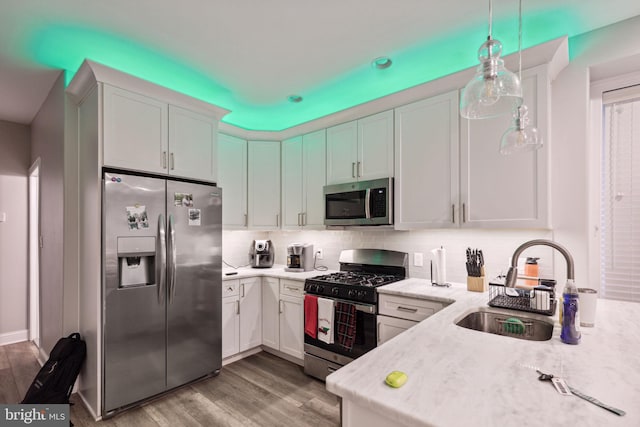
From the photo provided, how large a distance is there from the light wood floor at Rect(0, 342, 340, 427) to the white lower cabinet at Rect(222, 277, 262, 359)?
0.67 feet

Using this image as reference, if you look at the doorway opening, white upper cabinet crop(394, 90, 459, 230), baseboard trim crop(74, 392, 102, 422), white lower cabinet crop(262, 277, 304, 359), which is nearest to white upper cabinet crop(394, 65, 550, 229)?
white upper cabinet crop(394, 90, 459, 230)

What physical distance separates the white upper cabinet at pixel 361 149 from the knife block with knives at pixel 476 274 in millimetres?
962

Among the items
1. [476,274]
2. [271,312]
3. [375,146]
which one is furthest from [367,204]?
[271,312]

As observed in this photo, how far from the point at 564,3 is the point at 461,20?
56cm

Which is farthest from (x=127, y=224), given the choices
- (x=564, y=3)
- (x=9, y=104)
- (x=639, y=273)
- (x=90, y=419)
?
(x=639, y=273)

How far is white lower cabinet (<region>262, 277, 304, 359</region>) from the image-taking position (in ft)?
10.1

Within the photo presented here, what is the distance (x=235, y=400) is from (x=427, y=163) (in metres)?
2.48

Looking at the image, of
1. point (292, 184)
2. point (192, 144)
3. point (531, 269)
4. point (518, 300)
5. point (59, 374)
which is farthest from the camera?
point (292, 184)

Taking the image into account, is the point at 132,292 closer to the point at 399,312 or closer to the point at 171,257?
the point at 171,257

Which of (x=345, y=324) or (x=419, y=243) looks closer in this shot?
(x=345, y=324)

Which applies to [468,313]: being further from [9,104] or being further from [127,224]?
[9,104]

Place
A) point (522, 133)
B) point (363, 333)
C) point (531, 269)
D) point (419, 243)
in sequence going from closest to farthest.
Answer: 1. point (522, 133)
2. point (531, 269)
3. point (363, 333)
4. point (419, 243)

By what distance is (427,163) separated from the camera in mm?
2566
